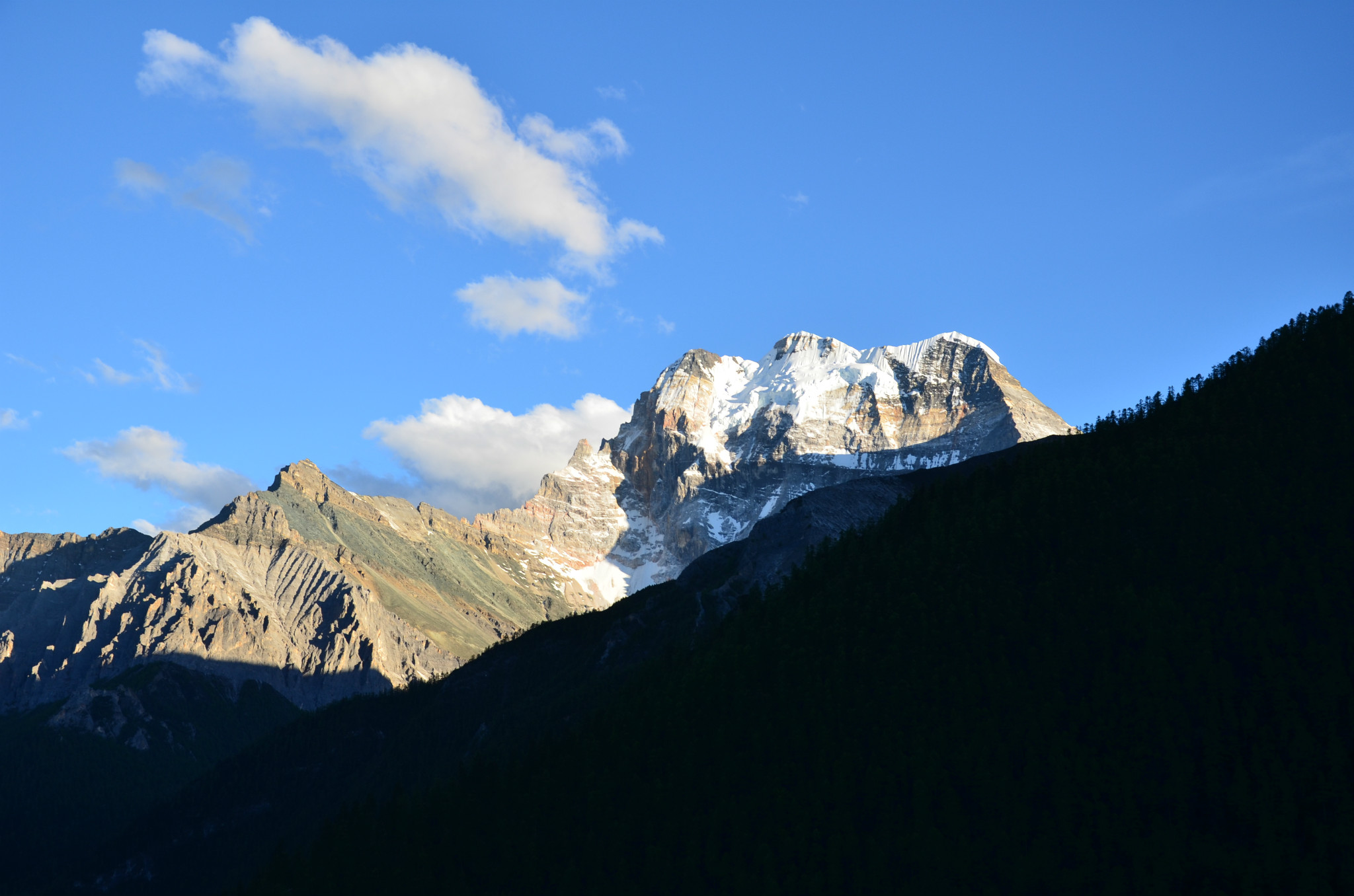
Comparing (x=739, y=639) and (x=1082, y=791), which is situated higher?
(x=739, y=639)

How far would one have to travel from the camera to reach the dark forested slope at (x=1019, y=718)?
106 m

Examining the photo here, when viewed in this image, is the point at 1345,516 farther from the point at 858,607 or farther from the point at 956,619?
the point at 858,607

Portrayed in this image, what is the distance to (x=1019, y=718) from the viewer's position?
120 metres

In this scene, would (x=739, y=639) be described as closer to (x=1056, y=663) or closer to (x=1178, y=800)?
(x=1056, y=663)

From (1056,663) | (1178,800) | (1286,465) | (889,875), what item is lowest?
(889,875)

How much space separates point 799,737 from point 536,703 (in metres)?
63.4

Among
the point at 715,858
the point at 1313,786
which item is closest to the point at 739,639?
the point at 715,858

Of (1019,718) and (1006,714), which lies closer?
(1019,718)

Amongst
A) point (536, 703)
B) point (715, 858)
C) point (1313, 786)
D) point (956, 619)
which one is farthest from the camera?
point (536, 703)

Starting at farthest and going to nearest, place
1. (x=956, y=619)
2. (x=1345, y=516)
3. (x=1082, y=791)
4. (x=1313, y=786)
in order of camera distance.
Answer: (x=956, y=619) < (x=1345, y=516) < (x=1082, y=791) < (x=1313, y=786)

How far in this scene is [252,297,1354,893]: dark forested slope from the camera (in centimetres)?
10612

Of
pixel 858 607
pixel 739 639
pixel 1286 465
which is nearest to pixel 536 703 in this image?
pixel 739 639

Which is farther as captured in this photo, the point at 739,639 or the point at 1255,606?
the point at 739,639

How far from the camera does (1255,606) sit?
398ft
